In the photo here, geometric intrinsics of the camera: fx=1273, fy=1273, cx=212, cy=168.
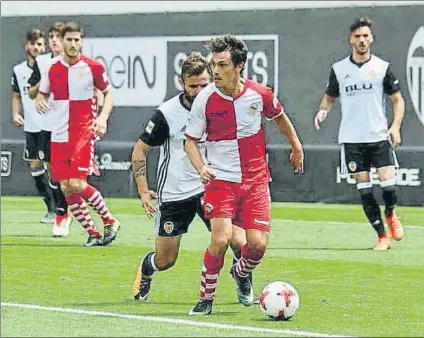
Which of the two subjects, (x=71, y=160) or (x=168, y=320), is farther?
(x=71, y=160)

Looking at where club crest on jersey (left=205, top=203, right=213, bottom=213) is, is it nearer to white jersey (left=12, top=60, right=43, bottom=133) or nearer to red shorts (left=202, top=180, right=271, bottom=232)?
red shorts (left=202, top=180, right=271, bottom=232)

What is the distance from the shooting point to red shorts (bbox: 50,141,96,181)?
13.2m

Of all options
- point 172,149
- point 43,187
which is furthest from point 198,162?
point 43,187

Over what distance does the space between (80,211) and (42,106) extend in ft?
3.82

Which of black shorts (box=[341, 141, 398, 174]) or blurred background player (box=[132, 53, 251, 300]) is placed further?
black shorts (box=[341, 141, 398, 174])

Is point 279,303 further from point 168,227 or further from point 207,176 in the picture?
point 168,227

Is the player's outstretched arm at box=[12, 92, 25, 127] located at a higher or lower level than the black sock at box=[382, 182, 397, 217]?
higher

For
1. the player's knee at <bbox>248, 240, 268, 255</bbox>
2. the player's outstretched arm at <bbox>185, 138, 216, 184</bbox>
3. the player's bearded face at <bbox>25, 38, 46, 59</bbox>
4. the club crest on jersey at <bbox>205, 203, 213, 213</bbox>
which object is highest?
the player's bearded face at <bbox>25, 38, 46, 59</bbox>

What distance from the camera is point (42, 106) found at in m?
12.9

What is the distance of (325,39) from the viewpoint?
19.5 metres

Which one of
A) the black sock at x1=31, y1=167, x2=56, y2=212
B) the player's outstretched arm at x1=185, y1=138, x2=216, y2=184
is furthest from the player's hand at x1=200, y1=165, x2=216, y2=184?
the black sock at x1=31, y1=167, x2=56, y2=212

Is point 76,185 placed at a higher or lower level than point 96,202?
higher

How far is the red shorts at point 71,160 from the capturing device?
13203 millimetres

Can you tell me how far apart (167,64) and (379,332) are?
13.2 meters
